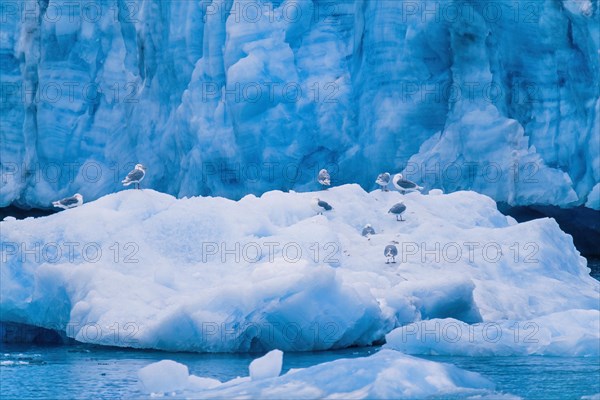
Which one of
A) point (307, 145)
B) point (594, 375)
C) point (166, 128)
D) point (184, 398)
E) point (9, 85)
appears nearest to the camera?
point (184, 398)

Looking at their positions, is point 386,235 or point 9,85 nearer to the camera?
point 386,235

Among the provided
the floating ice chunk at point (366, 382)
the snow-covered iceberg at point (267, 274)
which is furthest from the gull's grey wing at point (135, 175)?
the floating ice chunk at point (366, 382)

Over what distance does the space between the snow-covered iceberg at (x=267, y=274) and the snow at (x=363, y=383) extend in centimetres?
245

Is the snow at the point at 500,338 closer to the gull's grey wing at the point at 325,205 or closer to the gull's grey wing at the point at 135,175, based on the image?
the gull's grey wing at the point at 325,205

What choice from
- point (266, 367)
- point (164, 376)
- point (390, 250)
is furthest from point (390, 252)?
point (164, 376)

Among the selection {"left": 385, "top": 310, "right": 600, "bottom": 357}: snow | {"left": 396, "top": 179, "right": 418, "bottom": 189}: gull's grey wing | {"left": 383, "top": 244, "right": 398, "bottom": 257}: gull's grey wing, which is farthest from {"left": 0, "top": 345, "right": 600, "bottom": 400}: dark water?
{"left": 396, "top": 179, "right": 418, "bottom": 189}: gull's grey wing

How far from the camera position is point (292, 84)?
67.1 feet

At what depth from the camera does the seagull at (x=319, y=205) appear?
13.3 meters

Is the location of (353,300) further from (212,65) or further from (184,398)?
(212,65)

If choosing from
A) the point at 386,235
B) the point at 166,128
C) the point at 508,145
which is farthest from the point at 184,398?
the point at 166,128

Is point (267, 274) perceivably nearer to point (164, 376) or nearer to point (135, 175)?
point (164, 376)

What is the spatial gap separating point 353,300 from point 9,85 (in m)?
16.6

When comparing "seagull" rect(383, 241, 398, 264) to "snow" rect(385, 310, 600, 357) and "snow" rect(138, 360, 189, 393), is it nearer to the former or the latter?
"snow" rect(385, 310, 600, 357)

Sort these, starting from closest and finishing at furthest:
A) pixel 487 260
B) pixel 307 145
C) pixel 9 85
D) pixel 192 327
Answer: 1. pixel 192 327
2. pixel 487 260
3. pixel 307 145
4. pixel 9 85
